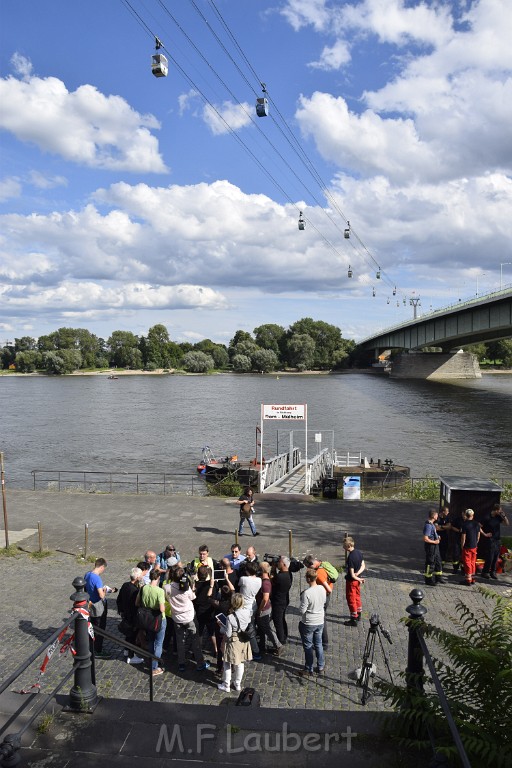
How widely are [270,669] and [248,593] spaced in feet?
3.73

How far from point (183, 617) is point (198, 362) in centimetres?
16642

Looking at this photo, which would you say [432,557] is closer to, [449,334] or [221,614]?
[221,614]

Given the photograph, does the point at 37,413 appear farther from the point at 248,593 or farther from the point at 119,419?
the point at 248,593

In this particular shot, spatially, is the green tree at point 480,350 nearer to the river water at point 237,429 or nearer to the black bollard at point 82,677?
the river water at point 237,429

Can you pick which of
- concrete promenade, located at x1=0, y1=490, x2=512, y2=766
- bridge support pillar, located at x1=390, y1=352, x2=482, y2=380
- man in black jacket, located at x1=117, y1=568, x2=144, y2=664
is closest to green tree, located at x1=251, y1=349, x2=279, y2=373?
bridge support pillar, located at x1=390, y1=352, x2=482, y2=380

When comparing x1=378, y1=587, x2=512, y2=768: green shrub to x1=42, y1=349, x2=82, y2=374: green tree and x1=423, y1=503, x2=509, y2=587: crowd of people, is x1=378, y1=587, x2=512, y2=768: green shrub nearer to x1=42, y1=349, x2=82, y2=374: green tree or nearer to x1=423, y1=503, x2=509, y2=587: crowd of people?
x1=423, y1=503, x2=509, y2=587: crowd of people

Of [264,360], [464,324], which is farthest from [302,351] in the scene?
[464,324]

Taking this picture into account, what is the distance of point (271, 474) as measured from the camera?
25.2 m

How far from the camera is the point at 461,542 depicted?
12367 mm

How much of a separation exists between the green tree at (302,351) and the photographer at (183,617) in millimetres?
162080

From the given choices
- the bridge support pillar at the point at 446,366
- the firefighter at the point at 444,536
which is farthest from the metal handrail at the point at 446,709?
the bridge support pillar at the point at 446,366

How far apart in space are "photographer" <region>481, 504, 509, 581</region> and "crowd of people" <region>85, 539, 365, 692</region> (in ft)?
15.8

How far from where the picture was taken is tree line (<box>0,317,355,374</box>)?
171 metres

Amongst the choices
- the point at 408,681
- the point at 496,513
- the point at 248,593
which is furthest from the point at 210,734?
the point at 496,513
